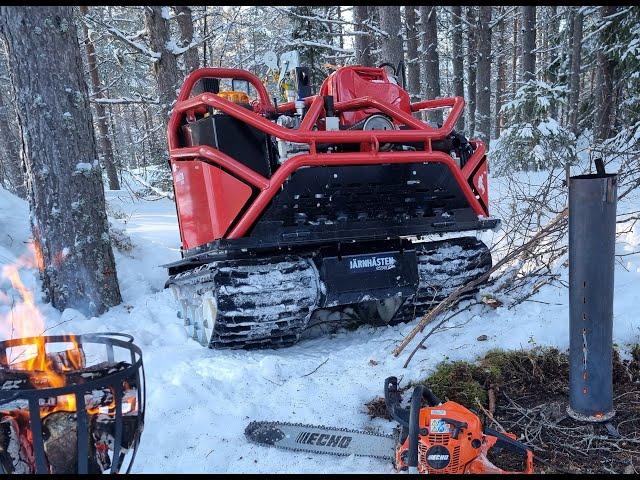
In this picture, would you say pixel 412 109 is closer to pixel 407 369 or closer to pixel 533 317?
pixel 533 317

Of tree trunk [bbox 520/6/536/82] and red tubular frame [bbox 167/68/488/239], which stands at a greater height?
tree trunk [bbox 520/6/536/82]

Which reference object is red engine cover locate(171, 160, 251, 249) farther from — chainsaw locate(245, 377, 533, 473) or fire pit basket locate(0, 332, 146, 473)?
chainsaw locate(245, 377, 533, 473)

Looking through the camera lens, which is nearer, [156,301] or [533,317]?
[533,317]

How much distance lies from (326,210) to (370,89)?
1.63 m

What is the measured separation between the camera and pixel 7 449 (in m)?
1.84

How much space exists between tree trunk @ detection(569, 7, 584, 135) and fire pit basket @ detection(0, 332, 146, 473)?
15.5 meters

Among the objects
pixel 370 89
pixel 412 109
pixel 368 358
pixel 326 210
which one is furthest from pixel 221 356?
pixel 412 109

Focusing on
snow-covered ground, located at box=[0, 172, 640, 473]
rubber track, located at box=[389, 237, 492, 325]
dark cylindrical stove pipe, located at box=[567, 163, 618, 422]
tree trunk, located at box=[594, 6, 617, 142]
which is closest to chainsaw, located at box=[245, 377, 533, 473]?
snow-covered ground, located at box=[0, 172, 640, 473]

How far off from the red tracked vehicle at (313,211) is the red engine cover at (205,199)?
0.01 metres

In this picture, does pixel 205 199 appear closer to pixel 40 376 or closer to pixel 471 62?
pixel 40 376

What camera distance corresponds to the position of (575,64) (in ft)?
50.4

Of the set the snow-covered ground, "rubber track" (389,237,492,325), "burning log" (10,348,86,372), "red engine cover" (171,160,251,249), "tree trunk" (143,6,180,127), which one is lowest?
the snow-covered ground

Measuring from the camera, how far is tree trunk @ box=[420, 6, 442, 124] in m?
15.5

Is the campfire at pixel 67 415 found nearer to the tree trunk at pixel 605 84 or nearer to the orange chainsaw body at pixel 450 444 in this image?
the orange chainsaw body at pixel 450 444
